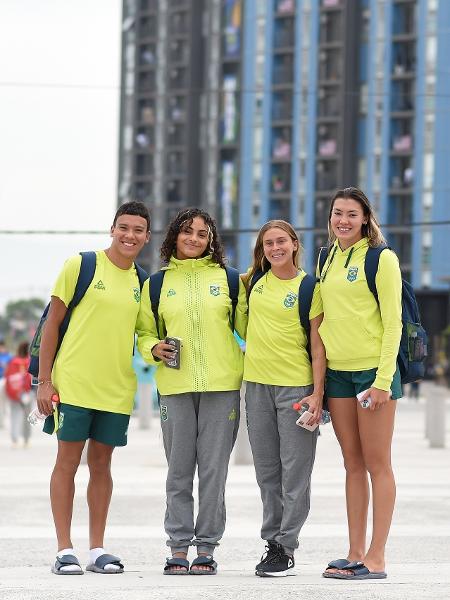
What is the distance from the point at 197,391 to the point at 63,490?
0.97 metres

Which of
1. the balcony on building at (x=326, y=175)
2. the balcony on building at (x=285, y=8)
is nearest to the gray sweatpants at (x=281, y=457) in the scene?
the balcony on building at (x=326, y=175)

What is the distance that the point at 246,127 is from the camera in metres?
99.0

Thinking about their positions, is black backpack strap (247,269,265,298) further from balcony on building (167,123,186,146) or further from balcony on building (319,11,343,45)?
balcony on building (167,123,186,146)

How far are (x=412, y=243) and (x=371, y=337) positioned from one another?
8385cm

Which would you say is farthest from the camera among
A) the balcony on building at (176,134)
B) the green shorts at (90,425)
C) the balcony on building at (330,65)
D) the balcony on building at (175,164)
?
the balcony on building at (175,164)

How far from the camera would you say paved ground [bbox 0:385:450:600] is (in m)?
7.24

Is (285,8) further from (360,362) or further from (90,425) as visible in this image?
(360,362)

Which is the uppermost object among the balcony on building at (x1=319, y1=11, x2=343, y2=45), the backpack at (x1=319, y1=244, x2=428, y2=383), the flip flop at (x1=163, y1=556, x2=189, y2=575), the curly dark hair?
the balcony on building at (x1=319, y1=11, x2=343, y2=45)

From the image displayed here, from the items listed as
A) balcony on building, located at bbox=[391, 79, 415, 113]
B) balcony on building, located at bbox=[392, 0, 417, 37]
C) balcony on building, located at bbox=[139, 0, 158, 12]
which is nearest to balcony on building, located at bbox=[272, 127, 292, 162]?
balcony on building, located at bbox=[391, 79, 415, 113]

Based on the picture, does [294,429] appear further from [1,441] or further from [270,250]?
[1,441]

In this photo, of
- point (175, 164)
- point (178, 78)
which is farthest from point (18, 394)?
point (178, 78)

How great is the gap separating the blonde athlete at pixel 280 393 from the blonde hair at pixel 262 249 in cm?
3

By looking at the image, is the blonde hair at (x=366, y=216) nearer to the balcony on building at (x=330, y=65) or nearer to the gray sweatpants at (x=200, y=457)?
the gray sweatpants at (x=200, y=457)

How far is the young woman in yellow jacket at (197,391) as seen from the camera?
313 inches
